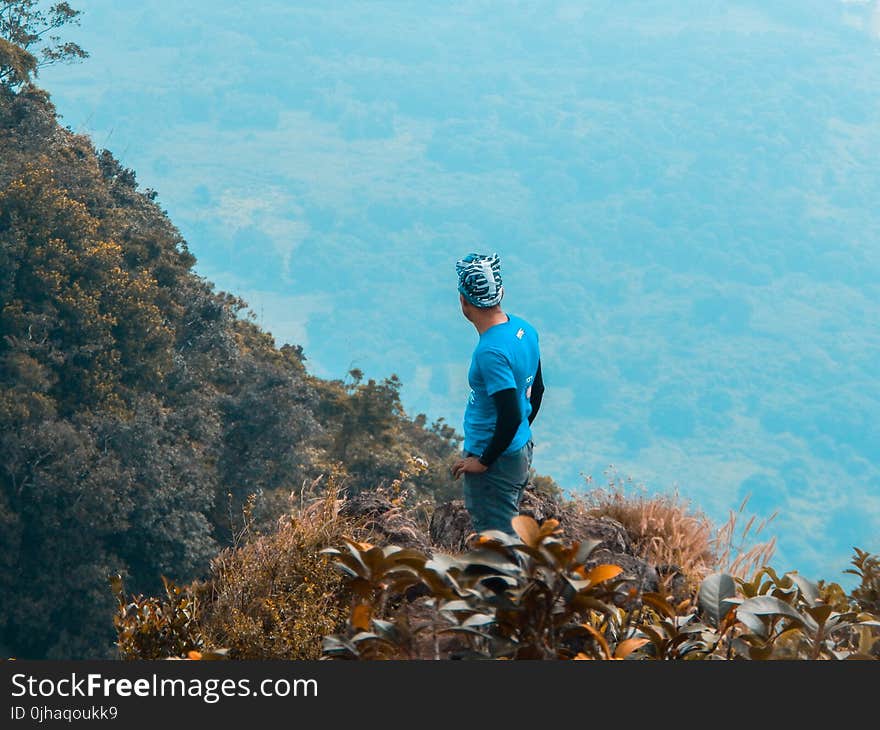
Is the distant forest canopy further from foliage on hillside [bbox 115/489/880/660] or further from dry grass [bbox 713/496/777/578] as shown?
foliage on hillside [bbox 115/489/880/660]

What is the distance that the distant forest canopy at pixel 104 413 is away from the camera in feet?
83.9

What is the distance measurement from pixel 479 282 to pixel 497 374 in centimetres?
42

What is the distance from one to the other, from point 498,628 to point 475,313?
6.33ft

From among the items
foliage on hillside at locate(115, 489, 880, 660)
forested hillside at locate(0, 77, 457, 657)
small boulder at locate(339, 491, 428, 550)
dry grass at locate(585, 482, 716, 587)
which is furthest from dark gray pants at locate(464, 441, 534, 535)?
forested hillside at locate(0, 77, 457, 657)

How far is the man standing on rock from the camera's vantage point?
16.2ft

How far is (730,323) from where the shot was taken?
649 ft

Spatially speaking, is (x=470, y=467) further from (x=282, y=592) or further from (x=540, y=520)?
(x=540, y=520)

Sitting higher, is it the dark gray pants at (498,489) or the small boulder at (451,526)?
the small boulder at (451,526)

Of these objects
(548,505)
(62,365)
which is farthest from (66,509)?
(548,505)

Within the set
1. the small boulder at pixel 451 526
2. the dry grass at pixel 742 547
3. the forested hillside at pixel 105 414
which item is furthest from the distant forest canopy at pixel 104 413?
the dry grass at pixel 742 547

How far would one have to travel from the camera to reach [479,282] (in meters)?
5.00

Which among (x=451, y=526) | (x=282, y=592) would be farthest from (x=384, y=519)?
(x=282, y=592)

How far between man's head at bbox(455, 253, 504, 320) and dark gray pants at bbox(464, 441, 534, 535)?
70 cm

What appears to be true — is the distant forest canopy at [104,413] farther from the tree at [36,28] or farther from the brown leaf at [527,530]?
the brown leaf at [527,530]
